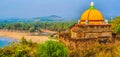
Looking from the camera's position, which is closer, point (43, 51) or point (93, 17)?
point (43, 51)

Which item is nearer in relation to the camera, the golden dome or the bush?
the bush

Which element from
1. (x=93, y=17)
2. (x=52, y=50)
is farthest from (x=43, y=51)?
(x=93, y=17)

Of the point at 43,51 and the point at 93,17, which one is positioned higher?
the point at 93,17

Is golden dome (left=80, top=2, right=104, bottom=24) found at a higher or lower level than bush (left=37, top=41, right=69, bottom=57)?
higher

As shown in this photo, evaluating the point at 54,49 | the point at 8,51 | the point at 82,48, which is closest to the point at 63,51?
the point at 54,49

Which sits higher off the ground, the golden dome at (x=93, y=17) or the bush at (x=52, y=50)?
the golden dome at (x=93, y=17)

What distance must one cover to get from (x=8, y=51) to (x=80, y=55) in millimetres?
7156

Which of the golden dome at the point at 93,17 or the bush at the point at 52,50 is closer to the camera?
the bush at the point at 52,50

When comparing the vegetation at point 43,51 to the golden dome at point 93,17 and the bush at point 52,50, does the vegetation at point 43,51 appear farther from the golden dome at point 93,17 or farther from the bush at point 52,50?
the golden dome at point 93,17

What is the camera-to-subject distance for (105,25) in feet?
118

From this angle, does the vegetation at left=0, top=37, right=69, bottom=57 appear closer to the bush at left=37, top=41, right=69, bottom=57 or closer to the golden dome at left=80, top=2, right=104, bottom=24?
the bush at left=37, top=41, right=69, bottom=57

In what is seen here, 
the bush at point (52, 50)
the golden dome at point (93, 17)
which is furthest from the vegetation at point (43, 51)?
the golden dome at point (93, 17)

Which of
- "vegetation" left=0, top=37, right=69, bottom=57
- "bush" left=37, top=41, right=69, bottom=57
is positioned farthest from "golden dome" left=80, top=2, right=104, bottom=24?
"bush" left=37, top=41, right=69, bottom=57

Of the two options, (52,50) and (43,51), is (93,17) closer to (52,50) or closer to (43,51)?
(52,50)
